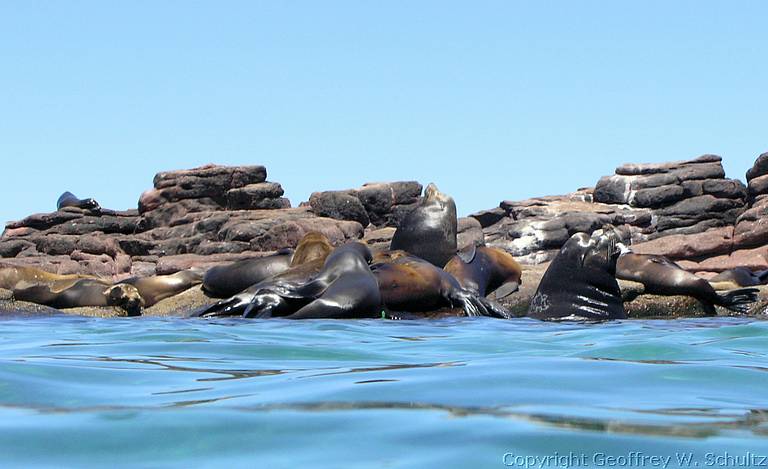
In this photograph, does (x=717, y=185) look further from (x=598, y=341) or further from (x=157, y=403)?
(x=157, y=403)

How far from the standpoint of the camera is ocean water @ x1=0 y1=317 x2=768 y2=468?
2473mm

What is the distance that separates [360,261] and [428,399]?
709cm

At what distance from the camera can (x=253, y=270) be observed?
1276 cm

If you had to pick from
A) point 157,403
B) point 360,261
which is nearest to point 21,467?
point 157,403

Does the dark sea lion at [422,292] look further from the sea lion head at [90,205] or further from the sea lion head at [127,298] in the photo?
the sea lion head at [90,205]

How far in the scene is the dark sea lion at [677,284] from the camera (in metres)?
11.3

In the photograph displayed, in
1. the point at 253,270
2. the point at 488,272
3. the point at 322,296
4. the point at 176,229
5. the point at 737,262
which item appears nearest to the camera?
the point at 322,296

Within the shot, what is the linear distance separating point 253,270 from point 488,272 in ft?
9.29

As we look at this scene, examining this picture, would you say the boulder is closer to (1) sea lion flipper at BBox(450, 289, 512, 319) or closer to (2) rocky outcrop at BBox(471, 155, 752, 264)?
(2) rocky outcrop at BBox(471, 155, 752, 264)

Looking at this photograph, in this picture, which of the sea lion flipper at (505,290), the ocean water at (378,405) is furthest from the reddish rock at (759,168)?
the ocean water at (378,405)

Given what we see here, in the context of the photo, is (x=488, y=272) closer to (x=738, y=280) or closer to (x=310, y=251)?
(x=310, y=251)

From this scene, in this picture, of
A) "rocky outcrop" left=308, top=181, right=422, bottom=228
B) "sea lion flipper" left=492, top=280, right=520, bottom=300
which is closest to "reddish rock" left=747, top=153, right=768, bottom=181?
"rocky outcrop" left=308, top=181, right=422, bottom=228

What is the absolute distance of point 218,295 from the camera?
12.8 m

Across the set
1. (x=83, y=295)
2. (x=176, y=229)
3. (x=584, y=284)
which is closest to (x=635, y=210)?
(x=176, y=229)
